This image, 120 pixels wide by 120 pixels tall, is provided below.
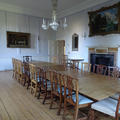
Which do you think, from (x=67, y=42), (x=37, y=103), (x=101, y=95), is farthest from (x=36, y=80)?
(x=67, y=42)

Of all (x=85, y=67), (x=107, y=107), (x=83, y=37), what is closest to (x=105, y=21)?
(x=83, y=37)

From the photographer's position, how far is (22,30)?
7.71m

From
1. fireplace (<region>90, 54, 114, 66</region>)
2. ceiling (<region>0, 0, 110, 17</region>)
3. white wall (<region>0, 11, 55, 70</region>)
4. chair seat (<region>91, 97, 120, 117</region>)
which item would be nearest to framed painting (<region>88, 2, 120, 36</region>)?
ceiling (<region>0, 0, 110, 17</region>)

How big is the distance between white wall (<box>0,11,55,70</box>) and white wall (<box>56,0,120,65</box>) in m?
1.40

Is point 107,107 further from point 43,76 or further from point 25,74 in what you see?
point 25,74

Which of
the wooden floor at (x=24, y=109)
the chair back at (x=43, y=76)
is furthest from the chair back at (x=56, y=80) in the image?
the wooden floor at (x=24, y=109)

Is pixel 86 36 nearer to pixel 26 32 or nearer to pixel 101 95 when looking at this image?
pixel 26 32

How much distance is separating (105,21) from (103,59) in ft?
5.87

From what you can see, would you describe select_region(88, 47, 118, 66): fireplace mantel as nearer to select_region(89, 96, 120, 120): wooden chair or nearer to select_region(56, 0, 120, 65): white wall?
select_region(56, 0, 120, 65): white wall

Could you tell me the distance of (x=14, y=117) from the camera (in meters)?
2.36

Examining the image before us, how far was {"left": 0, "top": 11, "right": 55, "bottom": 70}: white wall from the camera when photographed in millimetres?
7121

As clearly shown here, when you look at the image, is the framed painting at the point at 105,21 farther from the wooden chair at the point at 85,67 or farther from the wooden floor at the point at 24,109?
the wooden floor at the point at 24,109

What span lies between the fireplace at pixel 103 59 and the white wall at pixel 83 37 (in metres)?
0.45

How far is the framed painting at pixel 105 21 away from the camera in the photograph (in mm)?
5105
